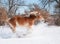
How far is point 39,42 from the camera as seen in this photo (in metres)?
4.98

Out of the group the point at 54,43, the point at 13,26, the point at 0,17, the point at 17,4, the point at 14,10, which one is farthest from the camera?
the point at 17,4

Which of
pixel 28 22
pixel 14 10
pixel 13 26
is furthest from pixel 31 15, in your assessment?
pixel 14 10

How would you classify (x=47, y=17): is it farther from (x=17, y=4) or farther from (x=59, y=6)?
(x=17, y=4)

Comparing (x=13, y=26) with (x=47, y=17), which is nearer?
(x=13, y=26)

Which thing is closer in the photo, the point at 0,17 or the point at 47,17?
the point at 0,17

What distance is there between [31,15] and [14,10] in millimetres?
4921

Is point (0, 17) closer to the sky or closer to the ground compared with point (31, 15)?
closer to the ground

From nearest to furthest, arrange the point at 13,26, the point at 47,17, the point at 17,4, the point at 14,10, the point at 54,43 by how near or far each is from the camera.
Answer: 1. the point at 54,43
2. the point at 13,26
3. the point at 47,17
4. the point at 14,10
5. the point at 17,4

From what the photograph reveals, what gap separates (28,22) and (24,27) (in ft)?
0.70

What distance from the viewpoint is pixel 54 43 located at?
4.83 meters

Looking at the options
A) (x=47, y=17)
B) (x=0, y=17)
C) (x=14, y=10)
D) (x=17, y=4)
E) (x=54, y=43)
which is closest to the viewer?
A: (x=54, y=43)

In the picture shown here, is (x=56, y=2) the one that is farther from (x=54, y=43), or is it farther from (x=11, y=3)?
(x=54, y=43)

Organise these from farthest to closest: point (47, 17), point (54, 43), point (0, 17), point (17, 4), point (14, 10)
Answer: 1. point (17, 4)
2. point (14, 10)
3. point (47, 17)
4. point (0, 17)
5. point (54, 43)

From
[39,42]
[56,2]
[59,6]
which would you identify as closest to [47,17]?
[59,6]
